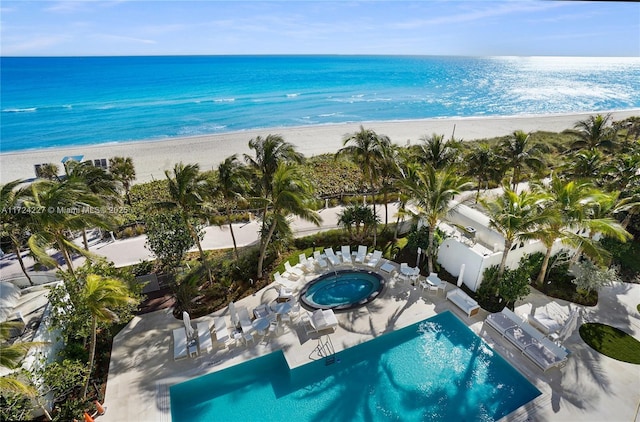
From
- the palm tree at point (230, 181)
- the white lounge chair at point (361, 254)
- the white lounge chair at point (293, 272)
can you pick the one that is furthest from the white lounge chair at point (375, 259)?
the palm tree at point (230, 181)

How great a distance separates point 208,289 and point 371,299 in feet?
22.5

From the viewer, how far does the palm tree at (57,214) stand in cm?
975

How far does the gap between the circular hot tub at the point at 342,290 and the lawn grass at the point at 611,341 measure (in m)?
7.34

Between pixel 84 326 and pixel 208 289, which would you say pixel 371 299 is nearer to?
pixel 208 289

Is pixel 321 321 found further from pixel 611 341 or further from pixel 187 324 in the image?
pixel 611 341

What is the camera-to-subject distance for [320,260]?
16.3 metres

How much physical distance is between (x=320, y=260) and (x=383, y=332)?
5.01 metres

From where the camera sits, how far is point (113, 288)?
853 cm

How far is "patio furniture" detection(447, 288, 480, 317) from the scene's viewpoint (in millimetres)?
12961

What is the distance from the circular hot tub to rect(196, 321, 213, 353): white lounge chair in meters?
3.72

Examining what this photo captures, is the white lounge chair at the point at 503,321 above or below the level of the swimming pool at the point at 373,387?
above

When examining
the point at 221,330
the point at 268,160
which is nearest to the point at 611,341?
the point at 221,330

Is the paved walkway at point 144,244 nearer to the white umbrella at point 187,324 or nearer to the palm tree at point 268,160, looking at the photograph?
the palm tree at point 268,160

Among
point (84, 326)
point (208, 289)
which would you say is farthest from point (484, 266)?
point (84, 326)
